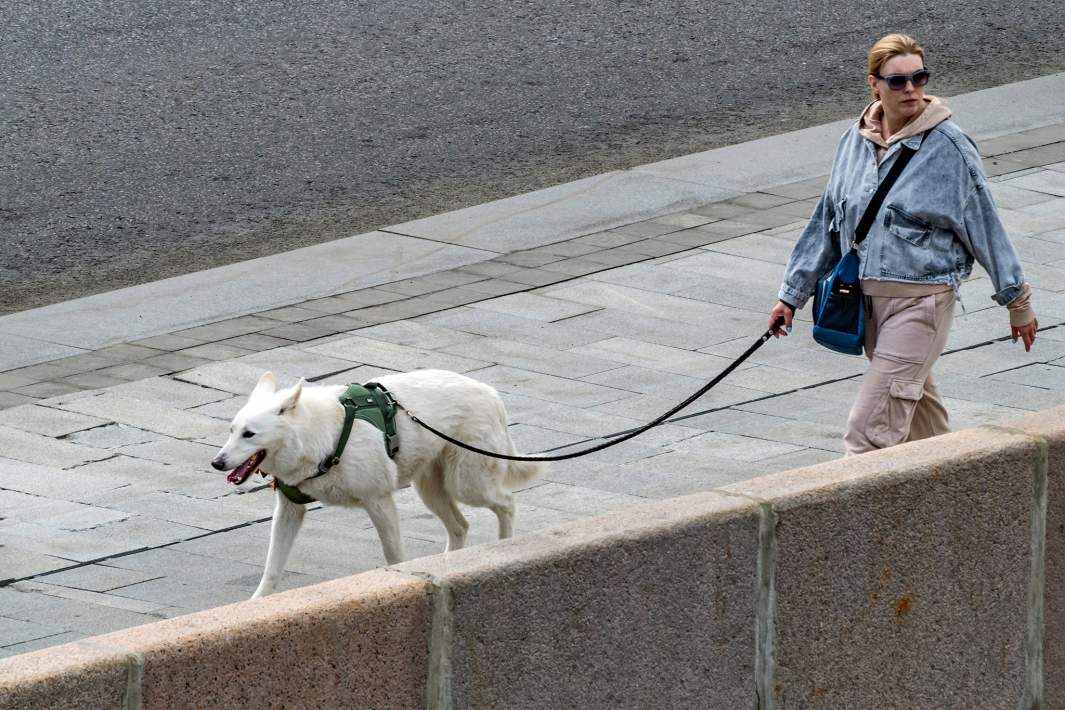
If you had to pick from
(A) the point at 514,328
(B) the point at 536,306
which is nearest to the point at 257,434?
(A) the point at 514,328

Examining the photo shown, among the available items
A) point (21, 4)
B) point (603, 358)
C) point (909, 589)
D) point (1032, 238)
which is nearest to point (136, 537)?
point (603, 358)

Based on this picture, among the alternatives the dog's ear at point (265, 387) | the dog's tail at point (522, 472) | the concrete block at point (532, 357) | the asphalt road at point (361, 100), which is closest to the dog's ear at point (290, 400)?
the dog's ear at point (265, 387)

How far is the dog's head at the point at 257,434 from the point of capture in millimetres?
6680

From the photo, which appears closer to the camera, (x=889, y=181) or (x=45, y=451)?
(x=889, y=181)

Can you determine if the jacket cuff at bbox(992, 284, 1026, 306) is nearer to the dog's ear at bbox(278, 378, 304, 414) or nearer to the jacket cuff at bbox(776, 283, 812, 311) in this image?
the jacket cuff at bbox(776, 283, 812, 311)

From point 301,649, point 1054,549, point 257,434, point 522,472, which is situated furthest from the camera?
point 522,472

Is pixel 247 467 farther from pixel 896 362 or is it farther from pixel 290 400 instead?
pixel 896 362

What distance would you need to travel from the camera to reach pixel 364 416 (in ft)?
22.7

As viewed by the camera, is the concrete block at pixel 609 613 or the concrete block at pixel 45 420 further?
the concrete block at pixel 45 420

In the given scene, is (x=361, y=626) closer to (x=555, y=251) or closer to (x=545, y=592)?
(x=545, y=592)

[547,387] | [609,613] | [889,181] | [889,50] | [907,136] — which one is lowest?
[547,387]

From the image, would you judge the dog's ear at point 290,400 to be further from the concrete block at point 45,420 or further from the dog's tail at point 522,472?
A: the concrete block at point 45,420

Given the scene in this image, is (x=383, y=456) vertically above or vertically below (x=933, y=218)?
below

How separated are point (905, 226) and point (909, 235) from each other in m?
0.03
